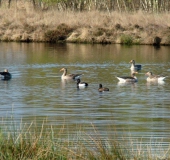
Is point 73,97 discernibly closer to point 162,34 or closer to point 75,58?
point 75,58

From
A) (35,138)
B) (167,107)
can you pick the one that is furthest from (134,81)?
(35,138)

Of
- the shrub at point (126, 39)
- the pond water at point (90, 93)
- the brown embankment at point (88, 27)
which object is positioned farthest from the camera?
the brown embankment at point (88, 27)

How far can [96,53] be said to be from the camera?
41188 mm

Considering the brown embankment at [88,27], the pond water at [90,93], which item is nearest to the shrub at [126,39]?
the brown embankment at [88,27]

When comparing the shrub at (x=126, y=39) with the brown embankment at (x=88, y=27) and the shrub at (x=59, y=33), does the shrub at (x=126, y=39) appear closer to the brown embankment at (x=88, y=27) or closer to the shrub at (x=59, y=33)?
the brown embankment at (x=88, y=27)

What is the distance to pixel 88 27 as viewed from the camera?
168ft

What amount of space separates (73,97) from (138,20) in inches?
1123

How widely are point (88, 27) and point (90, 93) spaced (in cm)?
2745

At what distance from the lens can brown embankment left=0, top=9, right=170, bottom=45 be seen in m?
48.9

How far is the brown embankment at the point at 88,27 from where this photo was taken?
160ft

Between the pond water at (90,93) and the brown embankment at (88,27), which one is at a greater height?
the brown embankment at (88,27)

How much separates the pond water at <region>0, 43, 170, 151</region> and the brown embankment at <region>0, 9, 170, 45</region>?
4.82 metres

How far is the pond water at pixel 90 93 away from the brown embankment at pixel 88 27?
4.82 metres

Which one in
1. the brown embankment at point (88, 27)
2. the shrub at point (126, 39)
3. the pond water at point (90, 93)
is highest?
the brown embankment at point (88, 27)
